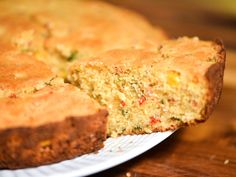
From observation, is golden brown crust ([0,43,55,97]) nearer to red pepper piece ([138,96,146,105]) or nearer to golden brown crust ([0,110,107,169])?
golden brown crust ([0,110,107,169])

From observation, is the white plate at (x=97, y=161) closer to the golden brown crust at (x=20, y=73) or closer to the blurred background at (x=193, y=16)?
the golden brown crust at (x=20, y=73)

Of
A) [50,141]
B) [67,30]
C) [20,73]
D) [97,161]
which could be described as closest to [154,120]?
[97,161]

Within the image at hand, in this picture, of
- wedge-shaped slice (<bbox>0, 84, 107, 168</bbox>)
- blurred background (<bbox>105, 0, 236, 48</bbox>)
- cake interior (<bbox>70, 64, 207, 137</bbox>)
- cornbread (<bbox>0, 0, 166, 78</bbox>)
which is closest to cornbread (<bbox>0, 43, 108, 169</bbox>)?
wedge-shaped slice (<bbox>0, 84, 107, 168</bbox>)

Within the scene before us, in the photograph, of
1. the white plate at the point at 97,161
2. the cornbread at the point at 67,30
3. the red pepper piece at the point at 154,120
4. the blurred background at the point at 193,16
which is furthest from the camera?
the blurred background at the point at 193,16

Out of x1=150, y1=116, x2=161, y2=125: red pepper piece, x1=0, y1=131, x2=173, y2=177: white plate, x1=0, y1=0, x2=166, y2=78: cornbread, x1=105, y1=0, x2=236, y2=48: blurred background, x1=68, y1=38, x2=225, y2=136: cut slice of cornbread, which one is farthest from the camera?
x1=105, y1=0, x2=236, y2=48: blurred background

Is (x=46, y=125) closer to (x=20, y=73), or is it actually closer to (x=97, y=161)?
(x=97, y=161)

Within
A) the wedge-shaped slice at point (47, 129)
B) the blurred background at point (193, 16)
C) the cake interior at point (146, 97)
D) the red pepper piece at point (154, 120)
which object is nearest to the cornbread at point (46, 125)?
the wedge-shaped slice at point (47, 129)
